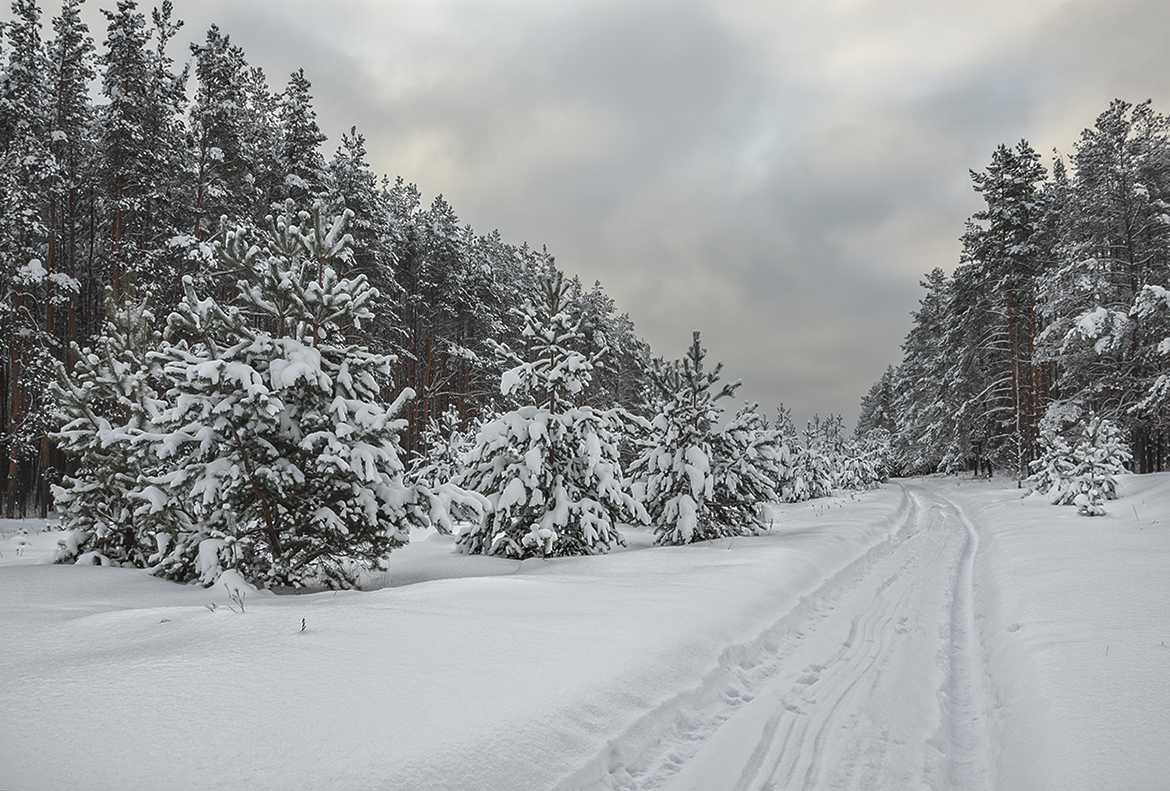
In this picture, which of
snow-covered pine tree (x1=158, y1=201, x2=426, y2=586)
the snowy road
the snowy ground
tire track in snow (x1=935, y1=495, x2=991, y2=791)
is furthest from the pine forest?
tire track in snow (x1=935, y1=495, x2=991, y2=791)

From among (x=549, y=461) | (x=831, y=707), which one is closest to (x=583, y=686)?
(x=831, y=707)

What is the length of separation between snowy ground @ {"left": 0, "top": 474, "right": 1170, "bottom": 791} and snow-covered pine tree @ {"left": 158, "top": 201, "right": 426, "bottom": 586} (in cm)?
106

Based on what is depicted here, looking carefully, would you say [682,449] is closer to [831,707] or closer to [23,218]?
[831,707]

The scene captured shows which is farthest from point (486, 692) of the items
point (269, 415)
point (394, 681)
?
point (269, 415)

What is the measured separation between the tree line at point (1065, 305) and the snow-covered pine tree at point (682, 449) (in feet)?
49.6

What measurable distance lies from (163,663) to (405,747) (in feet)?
6.81

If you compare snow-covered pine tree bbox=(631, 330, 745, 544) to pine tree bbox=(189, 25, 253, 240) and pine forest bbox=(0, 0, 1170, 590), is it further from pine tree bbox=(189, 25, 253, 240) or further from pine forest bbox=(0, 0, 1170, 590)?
pine tree bbox=(189, 25, 253, 240)

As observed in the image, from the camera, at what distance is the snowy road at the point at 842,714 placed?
12.1ft

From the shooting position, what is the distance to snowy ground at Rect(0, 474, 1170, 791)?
10.4 ft

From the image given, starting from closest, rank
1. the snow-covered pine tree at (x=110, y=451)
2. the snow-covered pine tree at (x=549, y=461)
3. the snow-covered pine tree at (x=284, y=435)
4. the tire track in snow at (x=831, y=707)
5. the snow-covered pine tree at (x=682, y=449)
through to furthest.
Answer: the tire track in snow at (x=831, y=707)
the snow-covered pine tree at (x=284, y=435)
the snow-covered pine tree at (x=110, y=451)
the snow-covered pine tree at (x=549, y=461)
the snow-covered pine tree at (x=682, y=449)

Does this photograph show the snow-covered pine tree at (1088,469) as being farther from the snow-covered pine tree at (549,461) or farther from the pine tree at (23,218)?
the pine tree at (23,218)

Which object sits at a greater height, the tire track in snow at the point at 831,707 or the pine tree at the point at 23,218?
the pine tree at the point at 23,218

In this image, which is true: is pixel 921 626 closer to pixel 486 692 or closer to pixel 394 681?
pixel 486 692

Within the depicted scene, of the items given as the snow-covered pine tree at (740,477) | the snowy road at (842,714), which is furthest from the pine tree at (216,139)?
the snowy road at (842,714)
